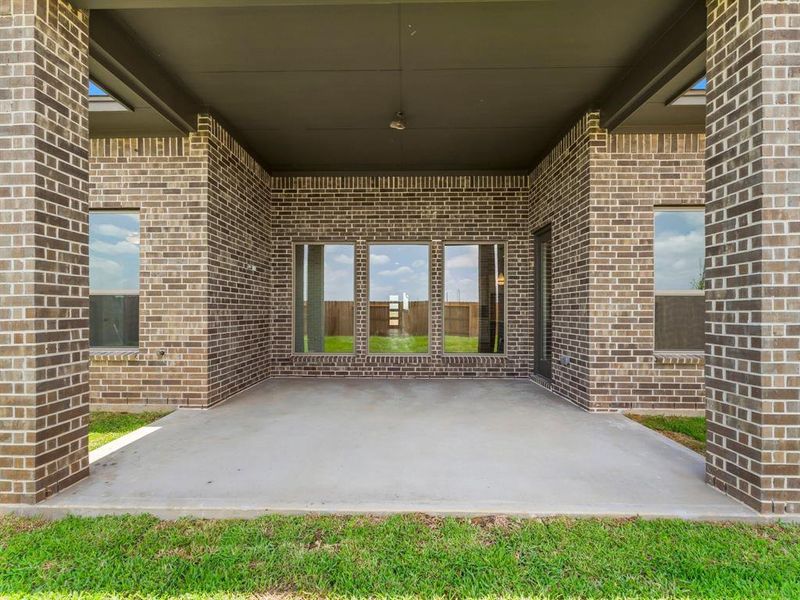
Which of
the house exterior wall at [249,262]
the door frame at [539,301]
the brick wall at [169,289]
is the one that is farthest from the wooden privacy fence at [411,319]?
the brick wall at [169,289]

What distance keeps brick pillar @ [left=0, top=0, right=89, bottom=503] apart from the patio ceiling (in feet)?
1.95

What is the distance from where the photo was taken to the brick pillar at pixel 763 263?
99.3 inches

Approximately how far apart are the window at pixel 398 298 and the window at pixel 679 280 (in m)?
3.60

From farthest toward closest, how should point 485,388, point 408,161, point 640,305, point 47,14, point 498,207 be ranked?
1. point 498,207
2. point 408,161
3. point 485,388
4. point 640,305
5. point 47,14

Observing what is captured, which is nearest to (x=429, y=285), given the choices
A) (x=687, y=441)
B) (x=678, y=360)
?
(x=678, y=360)

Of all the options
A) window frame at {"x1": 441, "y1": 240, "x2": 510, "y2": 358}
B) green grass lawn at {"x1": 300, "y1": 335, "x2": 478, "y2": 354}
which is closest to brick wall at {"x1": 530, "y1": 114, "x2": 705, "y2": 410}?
window frame at {"x1": 441, "y1": 240, "x2": 510, "y2": 358}

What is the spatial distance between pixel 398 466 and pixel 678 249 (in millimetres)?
4819

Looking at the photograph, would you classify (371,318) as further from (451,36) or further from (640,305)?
(451,36)

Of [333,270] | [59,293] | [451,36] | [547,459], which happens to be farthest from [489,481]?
[333,270]

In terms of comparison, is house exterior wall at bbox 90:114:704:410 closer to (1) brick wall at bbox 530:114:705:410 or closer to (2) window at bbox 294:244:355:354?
(1) brick wall at bbox 530:114:705:410

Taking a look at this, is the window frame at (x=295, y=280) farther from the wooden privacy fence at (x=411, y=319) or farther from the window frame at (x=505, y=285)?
the window frame at (x=505, y=285)

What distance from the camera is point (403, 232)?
24.0 feet

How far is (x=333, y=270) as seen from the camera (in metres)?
7.46

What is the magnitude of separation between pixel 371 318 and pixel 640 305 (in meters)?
4.28
